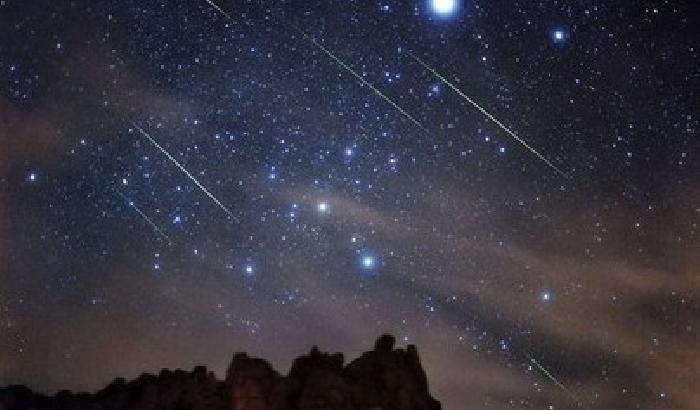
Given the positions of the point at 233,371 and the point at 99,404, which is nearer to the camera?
the point at 233,371

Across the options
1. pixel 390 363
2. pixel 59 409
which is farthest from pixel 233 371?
pixel 59 409

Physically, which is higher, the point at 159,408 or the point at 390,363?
the point at 390,363

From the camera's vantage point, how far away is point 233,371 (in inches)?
3012

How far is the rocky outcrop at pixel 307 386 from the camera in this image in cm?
7194

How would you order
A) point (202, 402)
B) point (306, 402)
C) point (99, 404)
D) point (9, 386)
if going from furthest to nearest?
point (9, 386), point (99, 404), point (202, 402), point (306, 402)

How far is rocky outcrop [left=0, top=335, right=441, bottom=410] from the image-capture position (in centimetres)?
7194

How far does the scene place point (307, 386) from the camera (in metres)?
72.4

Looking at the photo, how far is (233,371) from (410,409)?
18.8m

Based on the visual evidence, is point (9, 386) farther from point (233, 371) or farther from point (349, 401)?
point (349, 401)

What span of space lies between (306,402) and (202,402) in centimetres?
1207

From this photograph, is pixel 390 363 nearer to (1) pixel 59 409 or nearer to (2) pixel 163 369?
(2) pixel 163 369

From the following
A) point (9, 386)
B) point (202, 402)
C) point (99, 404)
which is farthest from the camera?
point (9, 386)

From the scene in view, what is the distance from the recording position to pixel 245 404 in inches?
2889

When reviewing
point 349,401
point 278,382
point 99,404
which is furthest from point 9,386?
point 349,401
